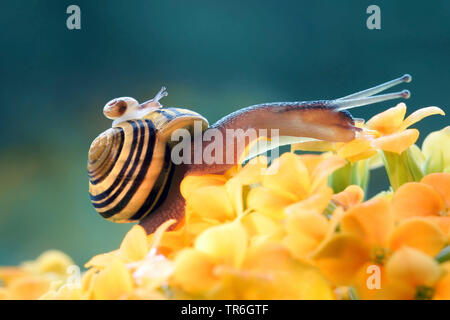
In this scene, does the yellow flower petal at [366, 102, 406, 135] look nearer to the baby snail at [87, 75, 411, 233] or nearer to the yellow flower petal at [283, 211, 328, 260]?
the baby snail at [87, 75, 411, 233]

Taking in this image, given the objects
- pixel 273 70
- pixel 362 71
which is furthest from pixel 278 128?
pixel 273 70

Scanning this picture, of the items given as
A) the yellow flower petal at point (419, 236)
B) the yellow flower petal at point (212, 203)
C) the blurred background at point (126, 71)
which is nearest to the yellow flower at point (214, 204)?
the yellow flower petal at point (212, 203)

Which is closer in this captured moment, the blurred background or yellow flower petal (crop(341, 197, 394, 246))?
yellow flower petal (crop(341, 197, 394, 246))

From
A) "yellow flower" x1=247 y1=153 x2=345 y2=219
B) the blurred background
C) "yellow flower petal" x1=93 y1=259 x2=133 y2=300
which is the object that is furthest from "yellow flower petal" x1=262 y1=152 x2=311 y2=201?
the blurred background

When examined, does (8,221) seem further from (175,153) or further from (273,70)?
(175,153)

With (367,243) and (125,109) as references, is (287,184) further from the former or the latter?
(125,109)

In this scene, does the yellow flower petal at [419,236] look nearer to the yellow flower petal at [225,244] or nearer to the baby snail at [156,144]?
the yellow flower petal at [225,244]

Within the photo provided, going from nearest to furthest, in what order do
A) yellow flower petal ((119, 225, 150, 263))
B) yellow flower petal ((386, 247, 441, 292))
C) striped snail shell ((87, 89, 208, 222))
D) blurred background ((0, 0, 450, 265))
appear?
yellow flower petal ((386, 247, 441, 292)), yellow flower petal ((119, 225, 150, 263)), striped snail shell ((87, 89, 208, 222)), blurred background ((0, 0, 450, 265))
